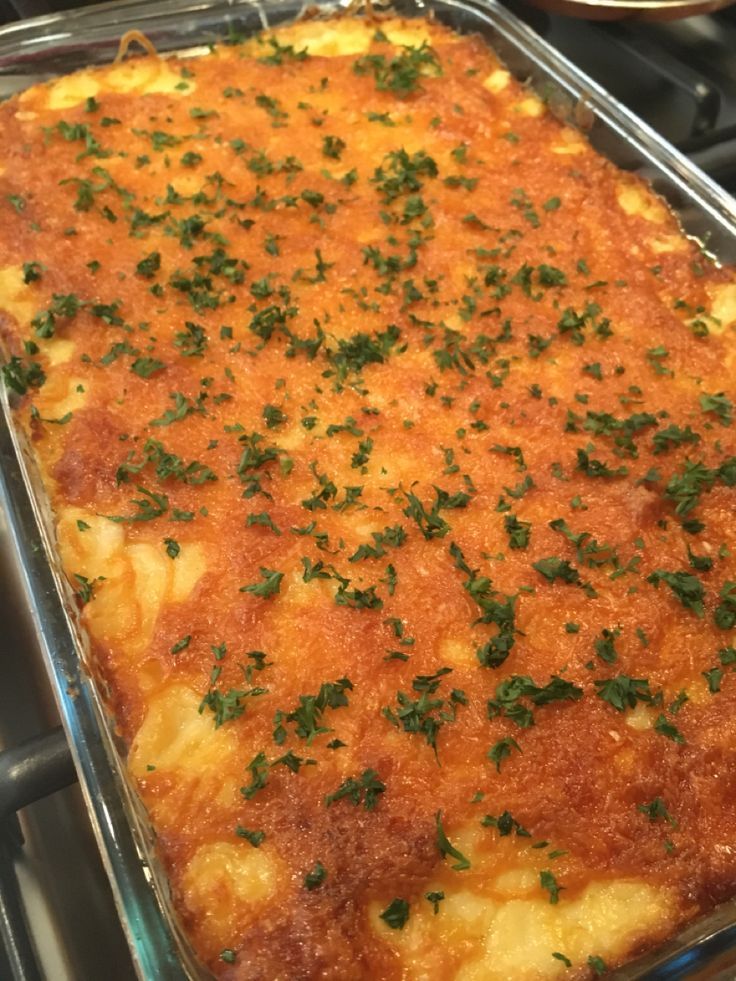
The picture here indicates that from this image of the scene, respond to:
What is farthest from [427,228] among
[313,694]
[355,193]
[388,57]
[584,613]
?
[313,694]

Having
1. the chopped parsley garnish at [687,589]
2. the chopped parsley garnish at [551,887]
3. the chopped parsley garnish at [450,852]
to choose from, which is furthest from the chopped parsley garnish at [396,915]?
the chopped parsley garnish at [687,589]

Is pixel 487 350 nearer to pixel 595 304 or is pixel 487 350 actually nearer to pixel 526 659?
pixel 595 304

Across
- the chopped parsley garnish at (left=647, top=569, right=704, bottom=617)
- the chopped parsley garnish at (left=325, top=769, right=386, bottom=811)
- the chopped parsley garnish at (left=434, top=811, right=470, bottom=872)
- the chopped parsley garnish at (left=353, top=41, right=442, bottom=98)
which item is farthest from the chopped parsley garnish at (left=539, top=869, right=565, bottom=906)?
the chopped parsley garnish at (left=353, top=41, right=442, bottom=98)

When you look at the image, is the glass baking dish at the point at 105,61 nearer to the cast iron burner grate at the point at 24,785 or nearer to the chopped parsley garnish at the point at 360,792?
the cast iron burner grate at the point at 24,785

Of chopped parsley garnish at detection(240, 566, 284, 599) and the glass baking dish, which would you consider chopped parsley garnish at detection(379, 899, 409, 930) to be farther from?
chopped parsley garnish at detection(240, 566, 284, 599)

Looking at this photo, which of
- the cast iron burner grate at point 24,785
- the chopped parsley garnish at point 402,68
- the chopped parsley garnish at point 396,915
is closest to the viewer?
the chopped parsley garnish at point 396,915

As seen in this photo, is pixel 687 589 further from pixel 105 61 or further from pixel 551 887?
pixel 105 61

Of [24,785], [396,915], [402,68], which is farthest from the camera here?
[402,68]

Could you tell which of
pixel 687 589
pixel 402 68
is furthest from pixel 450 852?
pixel 402 68
